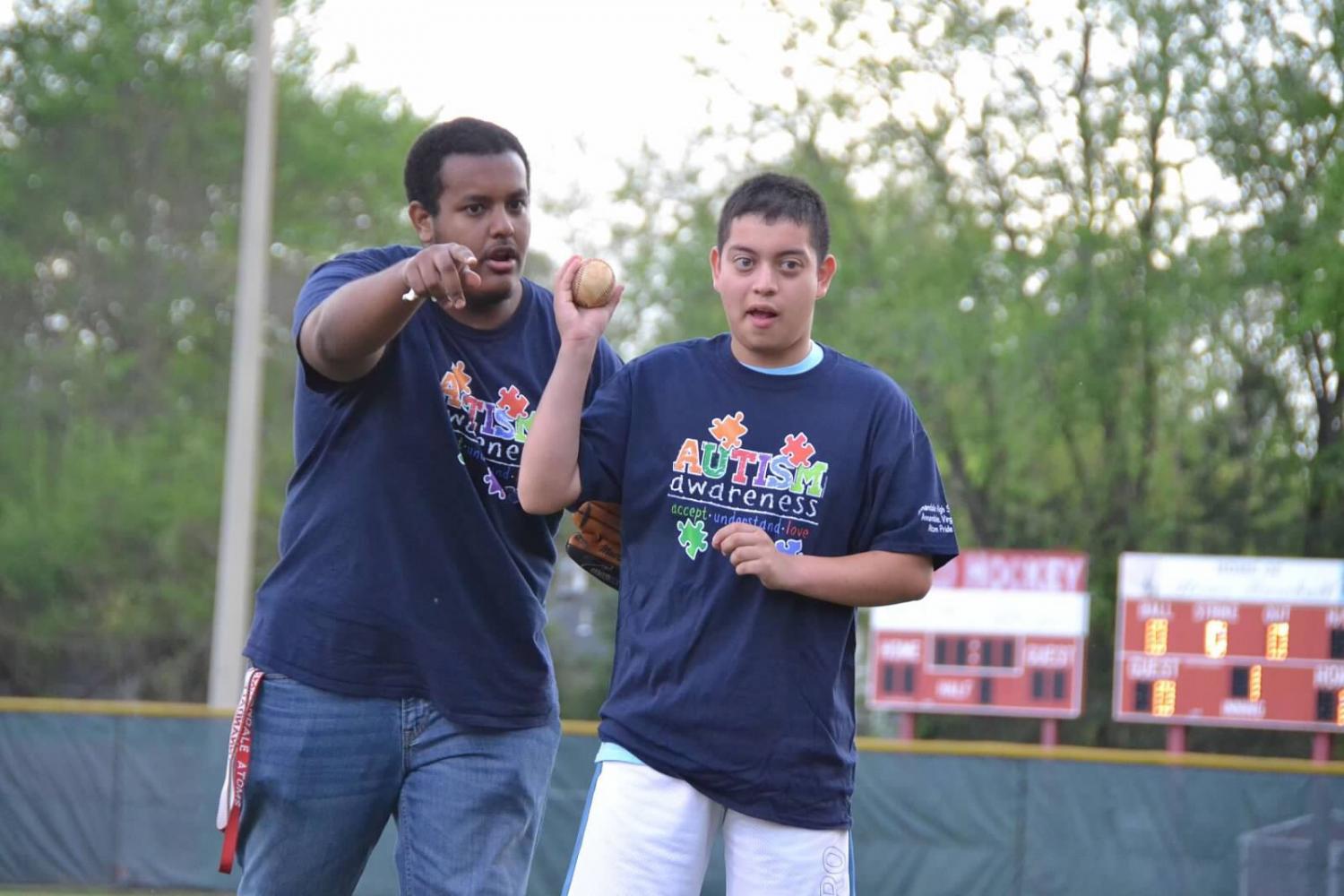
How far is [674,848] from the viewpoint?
2.84 meters

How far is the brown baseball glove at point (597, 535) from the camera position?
10.3 feet

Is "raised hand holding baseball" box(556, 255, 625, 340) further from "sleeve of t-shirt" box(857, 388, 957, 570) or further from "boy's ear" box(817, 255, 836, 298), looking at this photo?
"sleeve of t-shirt" box(857, 388, 957, 570)

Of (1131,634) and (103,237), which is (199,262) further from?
(1131,634)

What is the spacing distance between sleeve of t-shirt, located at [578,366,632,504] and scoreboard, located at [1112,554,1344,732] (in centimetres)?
1203

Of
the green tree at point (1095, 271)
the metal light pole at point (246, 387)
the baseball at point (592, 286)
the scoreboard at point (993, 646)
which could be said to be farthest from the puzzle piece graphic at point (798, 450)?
the green tree at point (1095, 271)

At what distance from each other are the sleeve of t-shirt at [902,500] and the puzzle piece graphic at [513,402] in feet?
2.25

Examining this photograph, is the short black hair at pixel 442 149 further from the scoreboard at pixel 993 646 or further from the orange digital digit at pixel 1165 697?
the scoreboard at pixel 993 646

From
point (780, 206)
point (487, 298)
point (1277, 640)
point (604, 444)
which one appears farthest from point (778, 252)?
point (1277, 640)

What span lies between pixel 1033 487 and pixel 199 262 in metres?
17.1

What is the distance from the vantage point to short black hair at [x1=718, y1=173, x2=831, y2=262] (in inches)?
120

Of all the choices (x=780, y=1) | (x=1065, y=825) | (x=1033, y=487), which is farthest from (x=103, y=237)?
(x=1065, y=825)

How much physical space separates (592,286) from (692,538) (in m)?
0.48

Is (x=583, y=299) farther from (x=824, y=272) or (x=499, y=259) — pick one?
(x=824, y=272)

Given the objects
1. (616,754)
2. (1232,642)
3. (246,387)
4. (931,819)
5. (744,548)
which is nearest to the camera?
(744,548)
